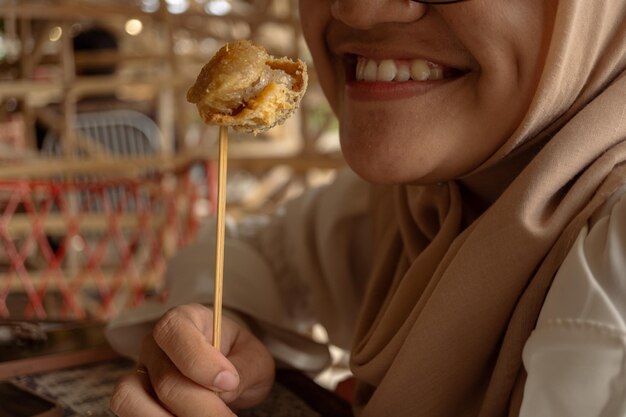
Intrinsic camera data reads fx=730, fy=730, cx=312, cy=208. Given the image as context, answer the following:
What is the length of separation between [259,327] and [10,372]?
32 centimetres

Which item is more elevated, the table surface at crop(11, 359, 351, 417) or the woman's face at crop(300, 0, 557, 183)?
the woman's face at crop(300, 0, 557, 183)

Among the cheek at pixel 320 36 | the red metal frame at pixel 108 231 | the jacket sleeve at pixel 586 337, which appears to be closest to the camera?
the jacket sleeve at pixel 586 337

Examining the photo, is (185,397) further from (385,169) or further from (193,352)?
(385,169)

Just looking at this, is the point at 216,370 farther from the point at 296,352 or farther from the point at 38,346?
the point at 38,346

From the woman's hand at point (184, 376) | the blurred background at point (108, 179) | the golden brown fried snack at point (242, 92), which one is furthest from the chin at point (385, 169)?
the blurred background at point (108, 179)

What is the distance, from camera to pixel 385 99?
733mm

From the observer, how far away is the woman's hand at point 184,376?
0.65 metres

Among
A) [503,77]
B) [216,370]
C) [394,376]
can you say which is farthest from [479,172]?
[216,370]

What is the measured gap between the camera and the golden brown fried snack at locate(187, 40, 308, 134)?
24.4 inches

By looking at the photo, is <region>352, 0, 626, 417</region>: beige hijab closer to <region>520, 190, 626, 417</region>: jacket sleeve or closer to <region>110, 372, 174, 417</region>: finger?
<region>520, 190, 626, 417</region>: jacket sleeve

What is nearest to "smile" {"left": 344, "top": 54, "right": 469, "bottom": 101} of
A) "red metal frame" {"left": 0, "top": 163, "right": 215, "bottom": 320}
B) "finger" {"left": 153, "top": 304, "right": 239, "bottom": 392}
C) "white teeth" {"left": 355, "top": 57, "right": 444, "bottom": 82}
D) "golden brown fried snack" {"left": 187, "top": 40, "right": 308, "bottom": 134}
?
"white teeth" {"left": 355, "top": 57, "right": 444, "bottom": 82}

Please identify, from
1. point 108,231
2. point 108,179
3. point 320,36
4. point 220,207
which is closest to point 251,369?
point 220,207

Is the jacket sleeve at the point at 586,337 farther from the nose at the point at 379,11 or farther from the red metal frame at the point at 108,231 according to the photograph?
the red metal frame at the point at 108,231

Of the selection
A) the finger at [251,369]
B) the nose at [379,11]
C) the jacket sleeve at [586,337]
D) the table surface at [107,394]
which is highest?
the nose at [379,11]
